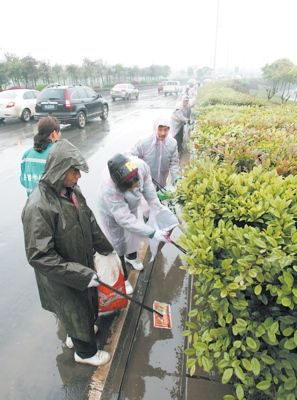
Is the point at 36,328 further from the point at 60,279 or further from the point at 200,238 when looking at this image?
the point at 200,238

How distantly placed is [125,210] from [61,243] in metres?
0.87

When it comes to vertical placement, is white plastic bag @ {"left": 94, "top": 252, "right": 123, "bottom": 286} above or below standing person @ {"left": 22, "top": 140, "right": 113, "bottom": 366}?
below

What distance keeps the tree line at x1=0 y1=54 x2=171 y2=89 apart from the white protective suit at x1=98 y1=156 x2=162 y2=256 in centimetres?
2569

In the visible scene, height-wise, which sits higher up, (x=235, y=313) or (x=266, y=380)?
(x=235, y=313)

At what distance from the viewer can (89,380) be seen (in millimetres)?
2529

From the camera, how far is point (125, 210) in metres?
2.89

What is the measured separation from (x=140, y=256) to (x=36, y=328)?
1.57 meters

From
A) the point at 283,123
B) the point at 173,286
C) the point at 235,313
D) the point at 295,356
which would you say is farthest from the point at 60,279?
the point at 283,123

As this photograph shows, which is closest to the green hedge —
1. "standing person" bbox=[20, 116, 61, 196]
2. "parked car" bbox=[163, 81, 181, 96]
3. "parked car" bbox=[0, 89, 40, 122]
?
"standing person" bbox=[20, 116, 61, 196]

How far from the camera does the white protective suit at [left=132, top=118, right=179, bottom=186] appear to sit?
14.0ft

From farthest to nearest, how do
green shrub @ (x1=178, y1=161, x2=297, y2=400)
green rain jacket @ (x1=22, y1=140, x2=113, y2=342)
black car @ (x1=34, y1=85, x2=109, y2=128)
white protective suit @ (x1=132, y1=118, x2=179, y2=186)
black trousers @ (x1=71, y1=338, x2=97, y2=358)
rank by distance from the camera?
black car @ (x1=34, y1=85, x2=109, y2=128)
white protective suit @ (x1=132, y1=118, x2=179, y2=186)
black trousers @ (x1=71, y1=338, x2=97, y2=358)
green rain jacket @ (x1=22, y1=140, x2=113, y2=342)
green shrub @ (x1=178, y1=161, x2=297, y2=400)

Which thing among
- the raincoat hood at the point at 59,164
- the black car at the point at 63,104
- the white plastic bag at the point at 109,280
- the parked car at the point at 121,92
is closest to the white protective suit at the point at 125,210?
the white plastic bag at the point at 109,280

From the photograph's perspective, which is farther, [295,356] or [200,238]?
[200,238]

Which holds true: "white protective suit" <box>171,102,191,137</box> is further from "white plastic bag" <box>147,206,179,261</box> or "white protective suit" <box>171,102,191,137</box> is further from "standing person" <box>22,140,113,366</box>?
"standing person" <box>22,140,113,366</box>
